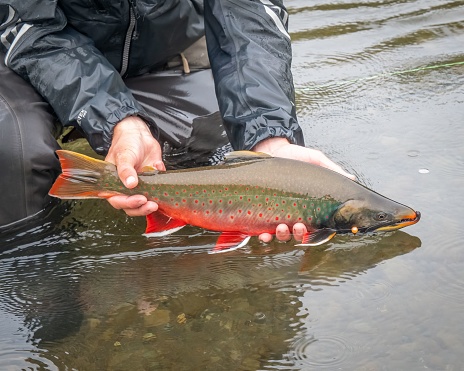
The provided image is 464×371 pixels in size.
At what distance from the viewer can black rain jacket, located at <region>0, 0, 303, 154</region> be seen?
285 centimetres

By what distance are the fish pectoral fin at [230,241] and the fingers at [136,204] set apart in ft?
0.82

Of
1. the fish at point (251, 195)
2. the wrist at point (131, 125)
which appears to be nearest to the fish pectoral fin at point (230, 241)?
the fish at point (251, 195)

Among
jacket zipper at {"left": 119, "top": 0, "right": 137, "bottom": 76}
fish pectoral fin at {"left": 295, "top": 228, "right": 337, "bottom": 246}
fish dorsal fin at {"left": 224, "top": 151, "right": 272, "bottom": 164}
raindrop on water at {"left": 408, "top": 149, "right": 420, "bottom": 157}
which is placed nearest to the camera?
fish pectoral fin at {"left": 295, "top": 228, "right": 337, "bottom": 246}

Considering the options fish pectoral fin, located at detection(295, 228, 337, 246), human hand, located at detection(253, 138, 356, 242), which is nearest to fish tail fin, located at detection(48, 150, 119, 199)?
human hand, located at detection(253, 138, 356, 242)

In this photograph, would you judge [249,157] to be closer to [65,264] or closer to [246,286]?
[246,286]

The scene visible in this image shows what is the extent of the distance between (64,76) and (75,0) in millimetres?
358

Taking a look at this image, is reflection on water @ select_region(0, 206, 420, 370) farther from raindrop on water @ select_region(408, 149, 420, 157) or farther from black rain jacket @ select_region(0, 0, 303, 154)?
raindrop on water @ select_region(408, 149, 420, 157)

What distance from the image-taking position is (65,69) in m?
2.97

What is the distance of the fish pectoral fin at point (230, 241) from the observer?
250 centimetres

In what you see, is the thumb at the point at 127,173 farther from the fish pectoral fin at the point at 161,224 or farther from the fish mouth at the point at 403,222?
the fish mouth at the point at 403,222

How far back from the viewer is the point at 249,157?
253cm

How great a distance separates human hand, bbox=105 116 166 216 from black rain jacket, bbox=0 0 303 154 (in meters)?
0.06

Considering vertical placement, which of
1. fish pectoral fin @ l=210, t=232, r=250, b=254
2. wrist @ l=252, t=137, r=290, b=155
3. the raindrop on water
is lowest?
the raindrop on water

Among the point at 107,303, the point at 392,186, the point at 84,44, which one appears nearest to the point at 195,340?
the point at 107,303
